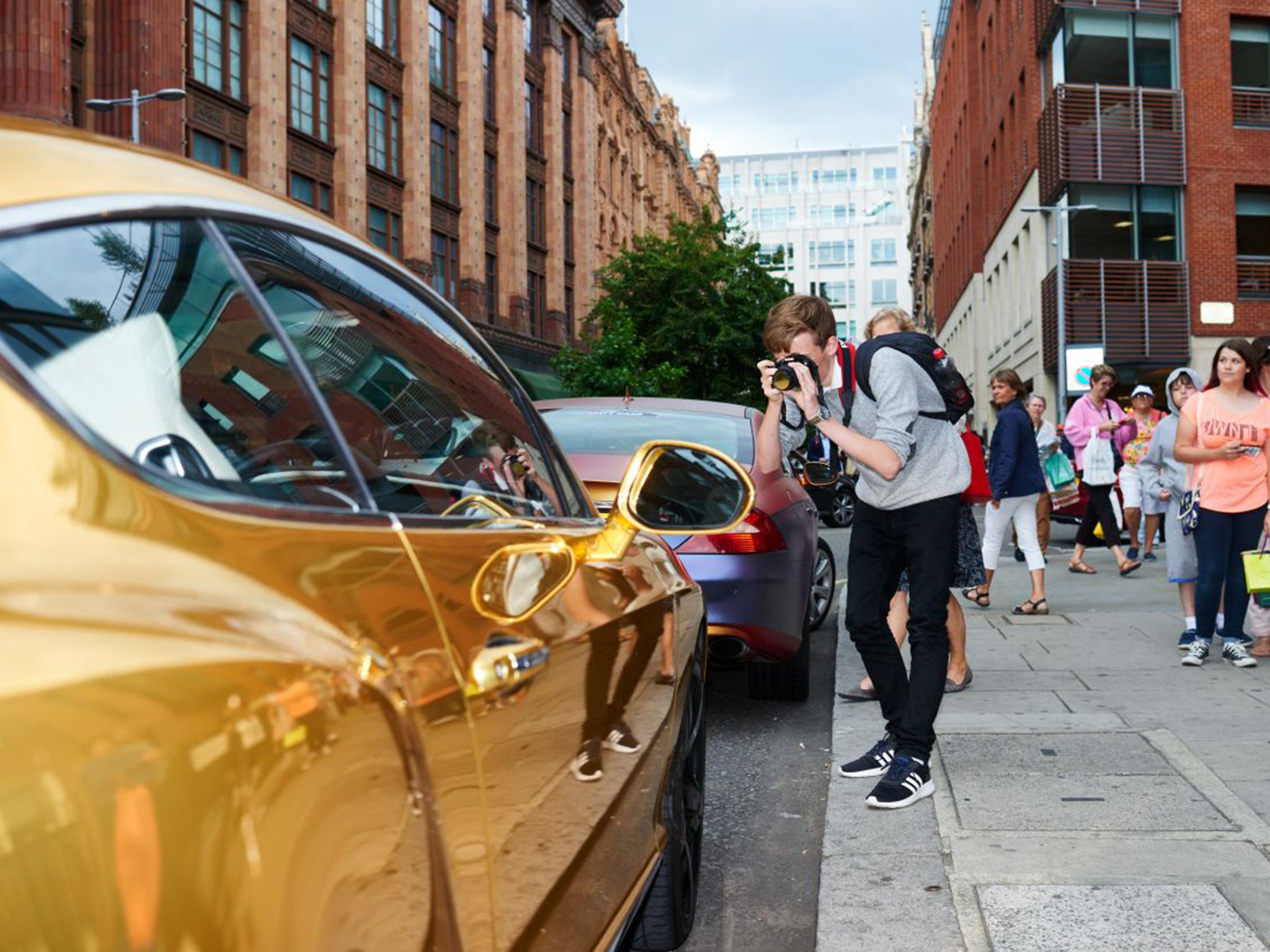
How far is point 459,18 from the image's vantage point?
4234 cm

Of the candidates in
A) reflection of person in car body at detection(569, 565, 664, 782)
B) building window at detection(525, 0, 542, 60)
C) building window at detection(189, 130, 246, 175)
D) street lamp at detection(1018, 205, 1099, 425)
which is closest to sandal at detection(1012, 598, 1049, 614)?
reflection of person in car body at detection(569, 565, 664, 782)

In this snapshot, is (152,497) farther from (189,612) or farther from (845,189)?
(845,189)

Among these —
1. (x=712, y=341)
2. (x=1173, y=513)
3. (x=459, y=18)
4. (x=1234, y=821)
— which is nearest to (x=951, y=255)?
(x=712, y=341)

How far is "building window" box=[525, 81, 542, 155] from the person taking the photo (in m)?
49.0

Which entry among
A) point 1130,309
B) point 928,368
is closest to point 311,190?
point 1130,309

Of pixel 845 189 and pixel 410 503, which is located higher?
pixel 845 189

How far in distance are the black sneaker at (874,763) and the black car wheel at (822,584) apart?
3.66 metres

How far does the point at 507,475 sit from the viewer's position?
245 centimetres

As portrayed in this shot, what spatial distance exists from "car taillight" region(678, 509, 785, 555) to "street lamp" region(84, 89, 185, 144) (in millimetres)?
19368

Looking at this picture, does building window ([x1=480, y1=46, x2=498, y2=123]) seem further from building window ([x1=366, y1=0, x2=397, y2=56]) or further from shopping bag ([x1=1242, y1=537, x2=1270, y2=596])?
shopping bag ([x1=1242, y1=537, x2=1270, y2=596])

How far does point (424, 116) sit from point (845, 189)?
10395cm

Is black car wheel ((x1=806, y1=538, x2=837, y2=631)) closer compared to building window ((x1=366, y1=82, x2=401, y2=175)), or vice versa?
black car wheel ((x1=806, y1=538, x2=837, y2=631))

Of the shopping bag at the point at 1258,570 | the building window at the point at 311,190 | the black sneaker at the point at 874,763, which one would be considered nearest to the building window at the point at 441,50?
the building window at the point at 311,190

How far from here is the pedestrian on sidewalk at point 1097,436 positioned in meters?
13.7
